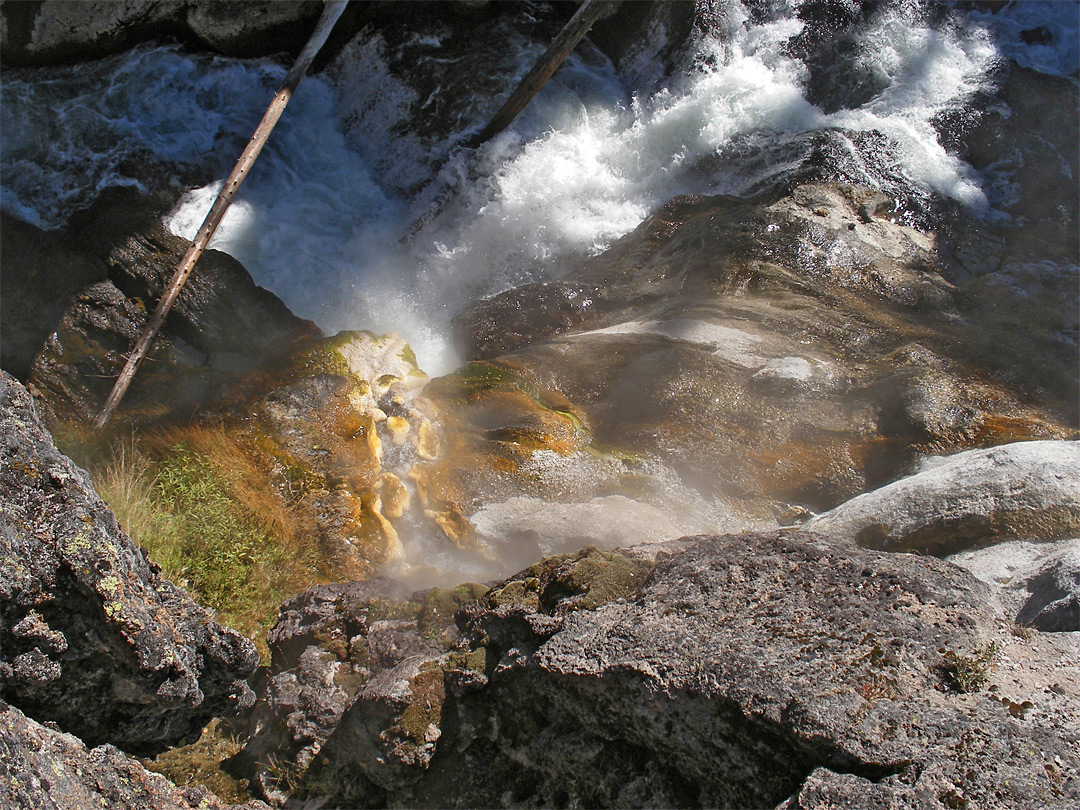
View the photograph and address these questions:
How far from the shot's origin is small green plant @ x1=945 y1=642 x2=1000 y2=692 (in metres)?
1.94

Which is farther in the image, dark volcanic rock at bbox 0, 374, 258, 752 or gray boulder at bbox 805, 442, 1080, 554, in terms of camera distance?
gray boulder at bbox 805, 442, 1080, 554

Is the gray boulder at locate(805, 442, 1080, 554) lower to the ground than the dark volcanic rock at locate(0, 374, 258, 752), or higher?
higher

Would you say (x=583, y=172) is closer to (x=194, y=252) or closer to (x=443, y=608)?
(x=194, y=252)

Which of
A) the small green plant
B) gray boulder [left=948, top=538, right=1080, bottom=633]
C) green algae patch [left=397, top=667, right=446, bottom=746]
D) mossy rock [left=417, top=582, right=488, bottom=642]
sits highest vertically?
gray boulder [left=948, top=538, right=1080, bottom=633]

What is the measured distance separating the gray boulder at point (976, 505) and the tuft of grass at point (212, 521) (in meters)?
3.54

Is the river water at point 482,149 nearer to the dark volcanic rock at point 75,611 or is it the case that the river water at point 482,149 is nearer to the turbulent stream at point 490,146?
the turbulent stream at point 490,146

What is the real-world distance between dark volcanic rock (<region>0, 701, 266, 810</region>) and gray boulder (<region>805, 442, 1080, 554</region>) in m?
3.47

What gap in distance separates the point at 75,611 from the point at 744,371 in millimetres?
4816

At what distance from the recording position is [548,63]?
8.50 meters

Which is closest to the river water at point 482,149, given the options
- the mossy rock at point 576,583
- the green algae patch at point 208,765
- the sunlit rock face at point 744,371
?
the sunlit rock face at point 744,371

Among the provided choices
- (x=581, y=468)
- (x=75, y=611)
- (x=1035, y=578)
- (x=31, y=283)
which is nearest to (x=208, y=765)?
(x=75, y=611)

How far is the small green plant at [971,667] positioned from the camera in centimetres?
194

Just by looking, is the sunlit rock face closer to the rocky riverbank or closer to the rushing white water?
the rocky riverbank

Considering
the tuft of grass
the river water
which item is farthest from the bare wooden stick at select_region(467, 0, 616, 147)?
the tuft of grass
